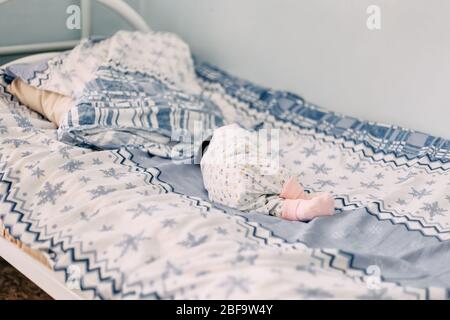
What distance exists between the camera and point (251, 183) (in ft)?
4.99

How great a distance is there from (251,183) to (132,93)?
1.92 feet

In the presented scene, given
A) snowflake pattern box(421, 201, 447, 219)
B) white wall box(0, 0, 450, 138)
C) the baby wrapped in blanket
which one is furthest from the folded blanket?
snowflake pattern box(421, 201, 447, 219)

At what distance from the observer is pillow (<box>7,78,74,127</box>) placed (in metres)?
1.89

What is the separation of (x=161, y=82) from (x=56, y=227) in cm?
80

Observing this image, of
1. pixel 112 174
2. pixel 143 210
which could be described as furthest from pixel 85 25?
pixel 143 210

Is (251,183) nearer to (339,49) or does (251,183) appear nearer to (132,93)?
(132,93)

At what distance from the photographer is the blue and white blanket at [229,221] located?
115 cm

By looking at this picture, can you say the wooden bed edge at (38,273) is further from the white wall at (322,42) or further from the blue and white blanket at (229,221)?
the white wall at (322,42)

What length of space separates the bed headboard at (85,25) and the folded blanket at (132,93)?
135 mm

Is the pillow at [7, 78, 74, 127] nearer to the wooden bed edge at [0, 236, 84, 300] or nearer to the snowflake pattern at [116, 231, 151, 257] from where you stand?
the wooden bed edge at [0, 236, 84, 300]

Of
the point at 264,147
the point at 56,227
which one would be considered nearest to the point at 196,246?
the point at 56,227

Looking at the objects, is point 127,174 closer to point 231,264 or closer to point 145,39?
point 231,264

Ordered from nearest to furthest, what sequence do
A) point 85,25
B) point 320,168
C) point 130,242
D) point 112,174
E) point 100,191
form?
point 130,242 < point 100,191 < point 112,174 < point 320,168 < point 85,25
